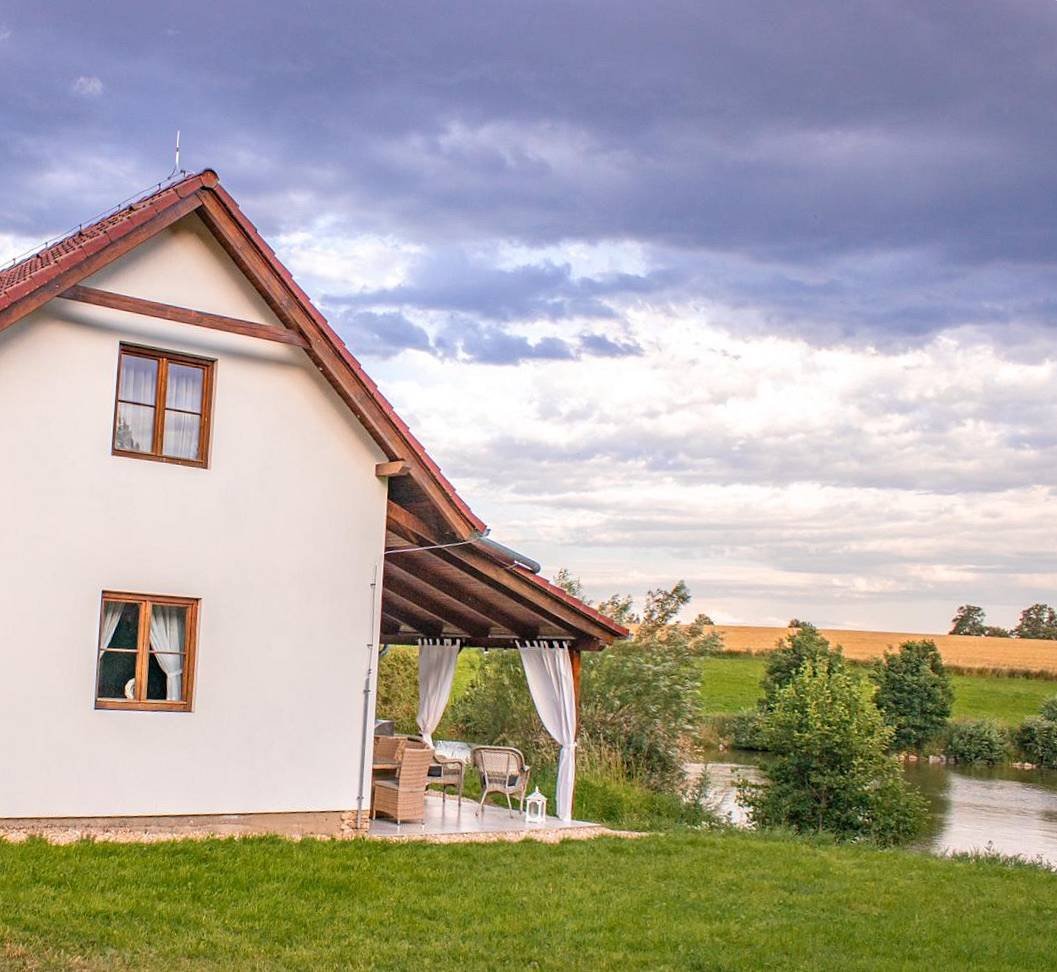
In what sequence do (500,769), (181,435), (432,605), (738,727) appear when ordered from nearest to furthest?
(181,435), (500,769), (432,605), (738,727)

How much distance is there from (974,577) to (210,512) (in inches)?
858

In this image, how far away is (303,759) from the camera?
40.2 feet

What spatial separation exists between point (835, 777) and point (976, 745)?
67.7 feet

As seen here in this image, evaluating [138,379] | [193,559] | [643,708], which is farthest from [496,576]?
[643,708]

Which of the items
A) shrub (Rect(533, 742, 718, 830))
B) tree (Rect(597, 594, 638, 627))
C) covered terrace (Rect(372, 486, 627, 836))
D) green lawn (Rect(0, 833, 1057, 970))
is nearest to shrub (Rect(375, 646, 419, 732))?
tree (Rect(597, 594, 638, 627))

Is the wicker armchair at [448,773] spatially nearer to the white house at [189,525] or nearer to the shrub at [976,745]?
the white house at [189,525]

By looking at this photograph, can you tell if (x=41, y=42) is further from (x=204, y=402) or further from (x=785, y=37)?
(x=785, y=37)

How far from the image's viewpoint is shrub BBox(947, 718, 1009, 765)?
38.2 meters

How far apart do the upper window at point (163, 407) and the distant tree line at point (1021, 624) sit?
77664mm

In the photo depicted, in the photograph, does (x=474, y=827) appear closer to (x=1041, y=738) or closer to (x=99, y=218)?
(x=99, y=218)

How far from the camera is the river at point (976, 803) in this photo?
20984mm

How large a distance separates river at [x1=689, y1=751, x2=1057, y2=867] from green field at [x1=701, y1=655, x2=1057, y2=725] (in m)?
6.99

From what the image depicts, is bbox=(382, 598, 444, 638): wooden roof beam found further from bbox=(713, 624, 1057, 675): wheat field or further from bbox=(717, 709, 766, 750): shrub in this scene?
bbox=(713, 624, 1057, 675): wheat field

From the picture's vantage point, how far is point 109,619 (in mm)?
11211
